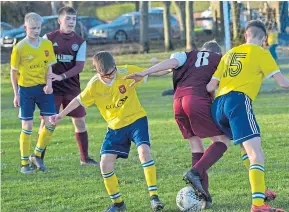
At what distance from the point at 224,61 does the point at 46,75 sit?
132 inches

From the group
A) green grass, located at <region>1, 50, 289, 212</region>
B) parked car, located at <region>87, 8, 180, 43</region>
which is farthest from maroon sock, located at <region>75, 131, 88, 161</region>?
parked car, located at <region>87, 8, 180, 43</region>

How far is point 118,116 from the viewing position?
22.1 ft

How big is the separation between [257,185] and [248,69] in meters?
1.00

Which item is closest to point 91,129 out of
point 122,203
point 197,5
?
point 122,203

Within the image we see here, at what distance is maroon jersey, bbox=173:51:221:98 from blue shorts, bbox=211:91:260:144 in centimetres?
39

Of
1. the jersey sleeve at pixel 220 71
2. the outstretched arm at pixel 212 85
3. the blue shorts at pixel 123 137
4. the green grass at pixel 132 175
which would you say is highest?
the jersey sleeve at pixel 220 71

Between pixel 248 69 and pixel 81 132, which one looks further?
pixel 81 132

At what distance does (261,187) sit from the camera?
19.6 ft

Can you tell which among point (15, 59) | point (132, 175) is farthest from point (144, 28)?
point (132, 175)

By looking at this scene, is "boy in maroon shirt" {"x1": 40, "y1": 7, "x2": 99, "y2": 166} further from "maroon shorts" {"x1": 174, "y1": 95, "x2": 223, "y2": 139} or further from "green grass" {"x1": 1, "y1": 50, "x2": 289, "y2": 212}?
"maroon shorts" {"x1": 174, "y1": 95, "x2": 223, "y2": 139}

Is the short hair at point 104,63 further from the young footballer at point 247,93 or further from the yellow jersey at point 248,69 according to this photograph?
the yellow jersey at point 248,69

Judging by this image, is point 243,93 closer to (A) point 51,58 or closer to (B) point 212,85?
(B) point 212,85

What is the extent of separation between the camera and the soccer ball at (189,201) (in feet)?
21.2

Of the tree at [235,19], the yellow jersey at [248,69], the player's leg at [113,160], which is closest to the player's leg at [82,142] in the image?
the player's leg at [113,160]
